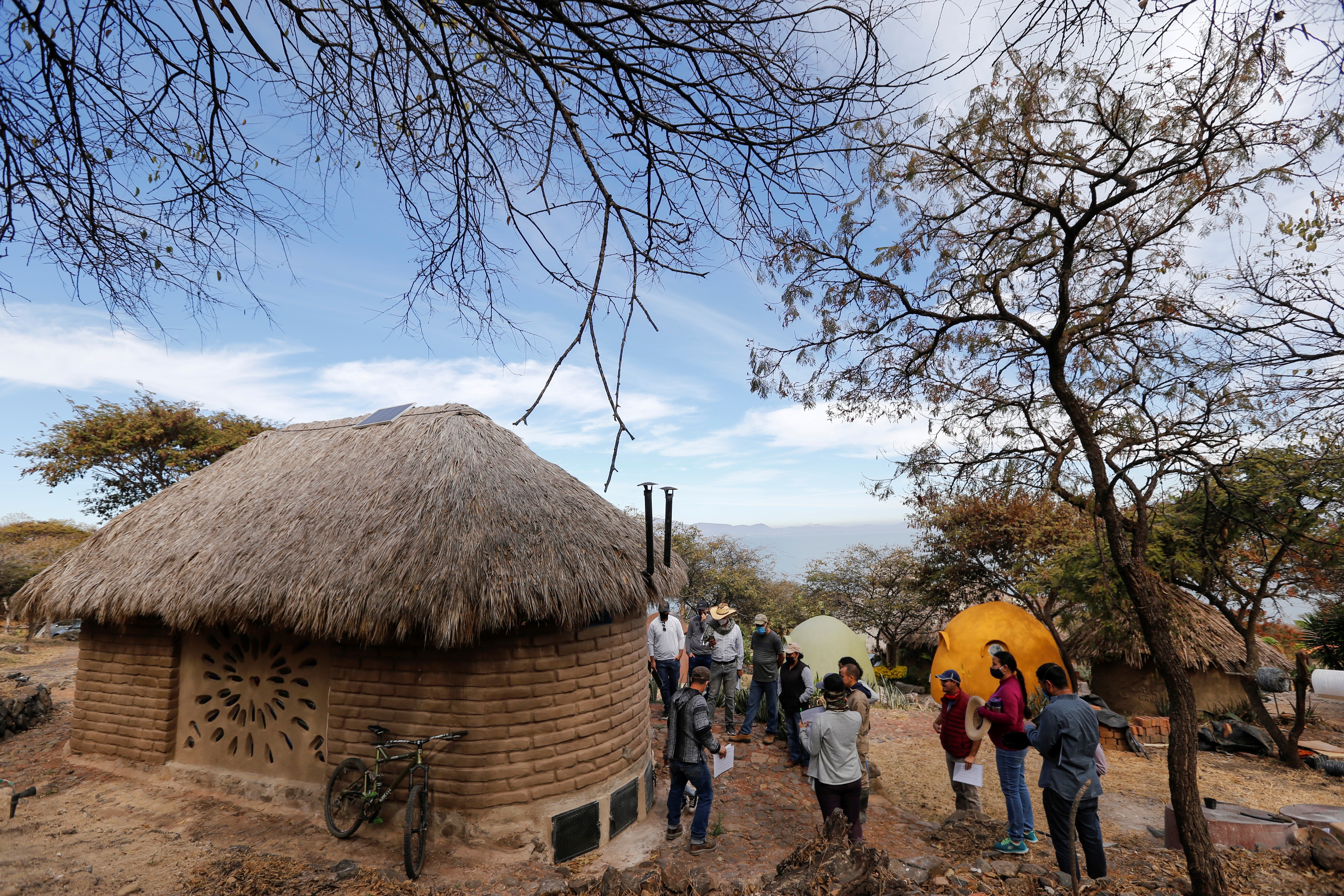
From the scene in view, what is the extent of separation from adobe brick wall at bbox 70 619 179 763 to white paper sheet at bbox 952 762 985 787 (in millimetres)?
8230

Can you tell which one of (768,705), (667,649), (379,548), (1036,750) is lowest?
(768,705)

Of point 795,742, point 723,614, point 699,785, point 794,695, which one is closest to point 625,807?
point 699,785

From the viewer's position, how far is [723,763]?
18.5 ft

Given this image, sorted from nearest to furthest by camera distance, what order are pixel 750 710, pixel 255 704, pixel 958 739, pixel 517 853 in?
pixel 517 853 < pixel 958 739 < pixel 255 704 < pixel 750 710

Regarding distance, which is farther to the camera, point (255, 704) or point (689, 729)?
point (255, 704)

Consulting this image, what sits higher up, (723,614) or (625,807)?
(723,614)

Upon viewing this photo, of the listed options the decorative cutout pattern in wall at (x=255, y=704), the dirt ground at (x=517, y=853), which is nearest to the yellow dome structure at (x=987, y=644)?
the dirt ground at (x=517, y=853)

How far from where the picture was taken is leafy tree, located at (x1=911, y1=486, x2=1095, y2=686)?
48.1ft

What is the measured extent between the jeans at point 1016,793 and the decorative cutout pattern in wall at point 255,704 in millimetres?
6266

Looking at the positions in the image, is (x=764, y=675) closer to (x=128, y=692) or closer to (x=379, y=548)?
(x=379, y=548)

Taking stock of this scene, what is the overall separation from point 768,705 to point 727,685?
34.6 inches

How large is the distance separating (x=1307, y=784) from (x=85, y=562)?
616 inches

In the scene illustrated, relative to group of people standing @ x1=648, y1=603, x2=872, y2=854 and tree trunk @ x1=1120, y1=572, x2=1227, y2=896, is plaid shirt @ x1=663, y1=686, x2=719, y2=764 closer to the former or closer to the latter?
group of people standing @ x1=648, y1=603, x2=872, y2=854

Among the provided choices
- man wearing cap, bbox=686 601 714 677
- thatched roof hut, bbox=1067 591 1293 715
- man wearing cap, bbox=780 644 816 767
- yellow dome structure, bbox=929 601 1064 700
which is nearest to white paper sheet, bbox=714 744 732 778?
man wearing cap, bbox=780 644 816 767
